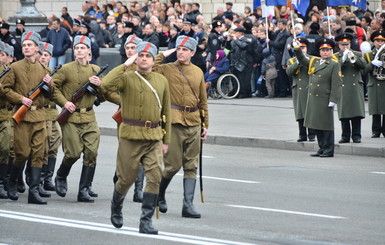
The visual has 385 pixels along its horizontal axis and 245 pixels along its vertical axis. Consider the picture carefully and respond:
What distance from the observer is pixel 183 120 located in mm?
11617

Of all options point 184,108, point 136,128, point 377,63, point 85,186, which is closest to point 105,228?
point 136,128

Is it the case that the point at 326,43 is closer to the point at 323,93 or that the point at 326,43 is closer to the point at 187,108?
the point at 323,93

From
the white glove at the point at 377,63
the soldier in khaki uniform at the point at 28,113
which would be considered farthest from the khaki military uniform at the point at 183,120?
the white glove at the point at 377,63

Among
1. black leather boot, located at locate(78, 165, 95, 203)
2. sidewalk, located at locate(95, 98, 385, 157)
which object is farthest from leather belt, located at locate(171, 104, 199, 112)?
sidewalk, located at locate(95, 98, 385, 157)

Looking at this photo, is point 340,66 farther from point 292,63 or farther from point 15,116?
point 15,116

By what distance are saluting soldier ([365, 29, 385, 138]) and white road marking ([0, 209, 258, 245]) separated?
28.4 feet

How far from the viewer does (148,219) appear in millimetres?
10359

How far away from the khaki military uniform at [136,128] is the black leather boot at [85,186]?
2.02 meters

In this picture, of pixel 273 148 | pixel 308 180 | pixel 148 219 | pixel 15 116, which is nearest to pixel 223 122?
pixel 273 148

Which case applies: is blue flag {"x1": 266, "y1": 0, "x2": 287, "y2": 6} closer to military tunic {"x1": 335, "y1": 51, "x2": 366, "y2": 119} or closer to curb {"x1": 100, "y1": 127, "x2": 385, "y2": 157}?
curb {"x1": 100, "y1": 127, "x2": 385, "y2": 157}

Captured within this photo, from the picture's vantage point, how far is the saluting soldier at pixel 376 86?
18766mm

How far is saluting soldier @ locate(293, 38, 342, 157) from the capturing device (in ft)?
57.0

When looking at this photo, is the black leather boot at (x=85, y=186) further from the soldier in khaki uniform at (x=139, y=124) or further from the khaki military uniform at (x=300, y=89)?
the khaki military uniform at (x=300, y=89)

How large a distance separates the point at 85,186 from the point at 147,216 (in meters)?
2.47
